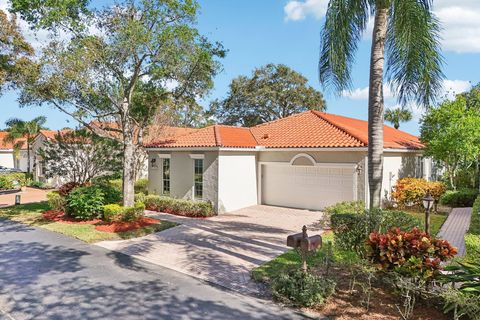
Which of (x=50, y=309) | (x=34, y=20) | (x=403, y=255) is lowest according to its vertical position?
(x=50, y=309)

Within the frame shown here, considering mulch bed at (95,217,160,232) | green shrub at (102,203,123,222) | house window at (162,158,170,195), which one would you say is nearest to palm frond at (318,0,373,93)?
mulch bed at (95,217,160,232)

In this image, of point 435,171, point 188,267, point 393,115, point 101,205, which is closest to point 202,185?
point 101,205

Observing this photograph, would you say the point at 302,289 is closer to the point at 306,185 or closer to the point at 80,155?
the point at 306,185

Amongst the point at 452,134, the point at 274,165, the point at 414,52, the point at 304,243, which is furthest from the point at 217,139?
the point at 452,134

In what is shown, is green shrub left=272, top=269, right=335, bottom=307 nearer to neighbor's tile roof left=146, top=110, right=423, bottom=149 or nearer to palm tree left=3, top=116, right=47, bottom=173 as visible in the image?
neighbor's tile roof left=146, top=110, right=423, bottom=149

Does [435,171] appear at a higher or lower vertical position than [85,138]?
lower

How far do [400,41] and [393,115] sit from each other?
35.5 meters

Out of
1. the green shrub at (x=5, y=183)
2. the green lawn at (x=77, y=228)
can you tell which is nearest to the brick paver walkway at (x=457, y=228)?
the green lawn at (x=77, y=228)

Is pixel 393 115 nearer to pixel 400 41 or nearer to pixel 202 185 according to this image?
pixel 202 185

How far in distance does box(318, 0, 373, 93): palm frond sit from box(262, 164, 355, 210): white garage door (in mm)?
7475

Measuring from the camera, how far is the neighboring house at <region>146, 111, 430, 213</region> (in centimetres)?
1848

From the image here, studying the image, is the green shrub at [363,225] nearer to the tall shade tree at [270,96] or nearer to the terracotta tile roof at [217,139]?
the terracotta tile roof at [217,139]

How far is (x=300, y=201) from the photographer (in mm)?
20391

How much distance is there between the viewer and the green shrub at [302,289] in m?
7.56
